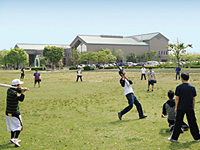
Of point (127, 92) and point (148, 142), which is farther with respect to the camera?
point (127, 92)

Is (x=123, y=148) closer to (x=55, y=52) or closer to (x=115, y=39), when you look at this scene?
(x=55, y=52)

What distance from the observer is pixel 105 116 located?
9.23 metres

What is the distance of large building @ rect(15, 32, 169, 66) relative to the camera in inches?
3934

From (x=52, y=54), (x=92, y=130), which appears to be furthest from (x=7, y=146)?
(x=52, y=54)

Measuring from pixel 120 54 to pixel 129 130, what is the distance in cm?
9525

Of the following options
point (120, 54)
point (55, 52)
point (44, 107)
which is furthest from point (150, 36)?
point (44, 107)

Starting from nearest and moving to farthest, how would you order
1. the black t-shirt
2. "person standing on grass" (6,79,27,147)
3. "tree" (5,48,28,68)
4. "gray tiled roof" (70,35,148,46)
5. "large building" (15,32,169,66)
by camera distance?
the black t-shirt → "person standing on grass" (6,79,27,147) → "tree" (5,48,28,68) → "large building" (15,32,169,66) → "gray tiled roof" (70,35,148,46)

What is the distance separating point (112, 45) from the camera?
102 metres

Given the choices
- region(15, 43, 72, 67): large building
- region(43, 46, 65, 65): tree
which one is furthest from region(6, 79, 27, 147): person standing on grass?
region(15, 43, 72, 67): large building

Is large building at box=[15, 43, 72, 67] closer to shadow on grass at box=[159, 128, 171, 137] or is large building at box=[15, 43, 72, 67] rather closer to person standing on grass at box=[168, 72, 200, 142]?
shadow on grass at box=[159, 128, 171, 137]

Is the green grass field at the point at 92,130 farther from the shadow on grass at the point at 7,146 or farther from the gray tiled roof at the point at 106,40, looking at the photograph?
the gray tiled roof at the point at 106,40

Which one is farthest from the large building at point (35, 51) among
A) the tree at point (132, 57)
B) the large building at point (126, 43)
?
the tree at point (132, 57)

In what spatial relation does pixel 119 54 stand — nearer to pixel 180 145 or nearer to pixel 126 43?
Answer: pixel 126 43

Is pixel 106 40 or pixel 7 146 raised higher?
pixel 106 40
